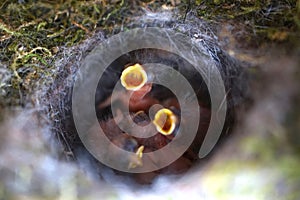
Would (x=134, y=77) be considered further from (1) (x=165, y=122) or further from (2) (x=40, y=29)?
(2) (x=40, y=29)

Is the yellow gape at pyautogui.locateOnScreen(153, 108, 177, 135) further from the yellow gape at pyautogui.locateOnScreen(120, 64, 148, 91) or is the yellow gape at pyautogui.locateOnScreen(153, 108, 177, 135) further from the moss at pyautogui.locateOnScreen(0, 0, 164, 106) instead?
the moss at pyautogui.locateOnScreen(0, 0, 164, 106)

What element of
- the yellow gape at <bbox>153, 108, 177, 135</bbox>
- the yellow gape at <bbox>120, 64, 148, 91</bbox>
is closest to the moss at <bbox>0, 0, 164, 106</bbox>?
the yellow gape at <bbox>120, 64, 148, 91</bbox>

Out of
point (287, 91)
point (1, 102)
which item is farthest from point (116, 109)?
point (287, 91)

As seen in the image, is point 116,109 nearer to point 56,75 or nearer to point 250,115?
point 56,75

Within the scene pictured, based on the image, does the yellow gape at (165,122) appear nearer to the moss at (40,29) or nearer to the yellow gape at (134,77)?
the yellow gape at (134,77)

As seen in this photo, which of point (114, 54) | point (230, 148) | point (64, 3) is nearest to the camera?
point (64, 3)

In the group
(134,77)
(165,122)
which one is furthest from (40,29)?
(165,122)

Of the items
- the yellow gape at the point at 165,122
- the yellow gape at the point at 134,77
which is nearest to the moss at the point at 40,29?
the yellow gape at the point at 134,77

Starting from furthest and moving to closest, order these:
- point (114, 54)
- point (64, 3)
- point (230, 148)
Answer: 1. point (114, 54)
2. point (230, 148)
3. point (64, 3)
